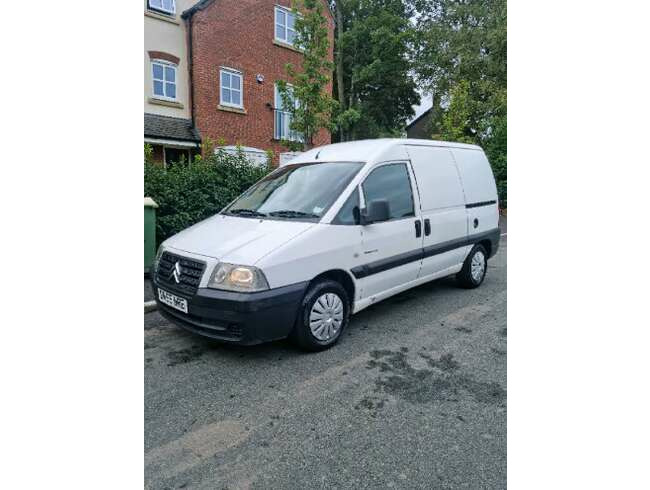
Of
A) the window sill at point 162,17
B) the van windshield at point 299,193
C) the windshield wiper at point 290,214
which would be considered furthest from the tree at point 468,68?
the windshield wiper at point 290,214

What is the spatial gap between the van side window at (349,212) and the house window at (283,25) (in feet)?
44.7

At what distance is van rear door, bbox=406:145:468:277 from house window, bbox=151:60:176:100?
35.6 ft

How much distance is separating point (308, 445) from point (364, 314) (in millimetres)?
2467

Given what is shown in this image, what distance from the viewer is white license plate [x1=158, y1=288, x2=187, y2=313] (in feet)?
12.1

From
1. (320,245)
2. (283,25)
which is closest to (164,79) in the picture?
(283,25)

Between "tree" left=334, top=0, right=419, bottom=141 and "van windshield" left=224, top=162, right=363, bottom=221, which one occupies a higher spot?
"tree" left=334, top=0, right=419, bottom=141

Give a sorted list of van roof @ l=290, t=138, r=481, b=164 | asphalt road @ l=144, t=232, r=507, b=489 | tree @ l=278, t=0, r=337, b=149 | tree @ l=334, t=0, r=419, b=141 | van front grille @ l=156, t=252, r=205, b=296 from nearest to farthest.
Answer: asphalt road @ l=144, t=232, r=507, b=489 → van front grille @ l=156, t=252, r=205, b=296 → van roof @ l=290, t=138, r=481, b=164 → tree @ l=278, t=0, r=337, b=149 → tree @ l=334, t=0, r=419, b=141

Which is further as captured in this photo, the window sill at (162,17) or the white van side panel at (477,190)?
the window sill at (162,17)

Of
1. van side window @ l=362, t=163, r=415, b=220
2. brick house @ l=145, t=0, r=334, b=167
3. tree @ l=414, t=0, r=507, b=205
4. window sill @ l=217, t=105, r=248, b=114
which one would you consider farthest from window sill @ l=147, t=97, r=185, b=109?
van side window @ l=362, t=163, r=415, b=220

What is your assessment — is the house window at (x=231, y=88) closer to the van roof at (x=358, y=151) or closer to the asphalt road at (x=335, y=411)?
the van roof at (x=358, y=151)

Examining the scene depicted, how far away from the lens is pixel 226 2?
14383 millimetres

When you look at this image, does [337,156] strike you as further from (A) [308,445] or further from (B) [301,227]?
(A) [308,445]

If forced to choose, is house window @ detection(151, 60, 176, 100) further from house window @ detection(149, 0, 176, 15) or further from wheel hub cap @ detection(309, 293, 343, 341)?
wheel hub cap @ detection(309, 293, 343, 341)

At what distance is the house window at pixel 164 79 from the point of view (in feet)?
43.4
